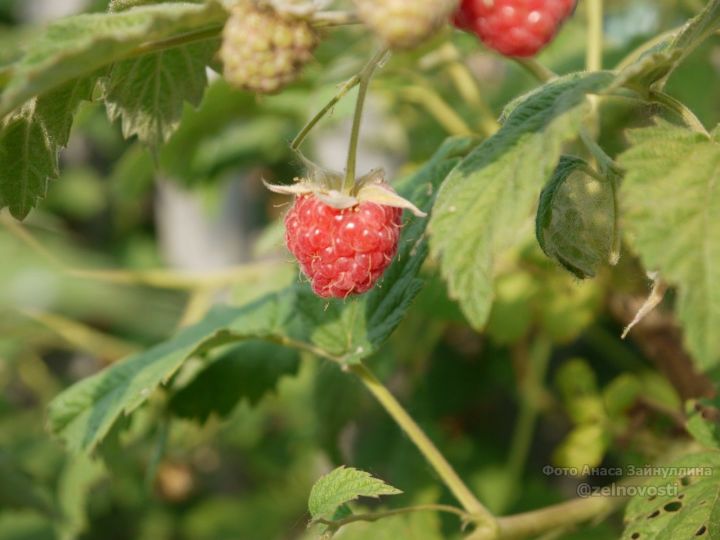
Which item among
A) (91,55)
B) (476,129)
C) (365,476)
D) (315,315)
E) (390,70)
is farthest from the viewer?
(476,129)

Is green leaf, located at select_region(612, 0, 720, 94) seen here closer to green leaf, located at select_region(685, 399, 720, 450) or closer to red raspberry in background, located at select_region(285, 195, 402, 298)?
red raspberry in background, located at select_region(285, 195, 402, 298)

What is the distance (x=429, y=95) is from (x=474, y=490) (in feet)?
2.44

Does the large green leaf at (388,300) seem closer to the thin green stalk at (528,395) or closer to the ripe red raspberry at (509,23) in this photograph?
the ripe red raspberry at (509,23)

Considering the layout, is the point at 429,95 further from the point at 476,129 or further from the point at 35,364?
the point at 35,364

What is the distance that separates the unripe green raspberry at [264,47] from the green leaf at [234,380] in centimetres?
75

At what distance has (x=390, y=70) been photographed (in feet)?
5.36

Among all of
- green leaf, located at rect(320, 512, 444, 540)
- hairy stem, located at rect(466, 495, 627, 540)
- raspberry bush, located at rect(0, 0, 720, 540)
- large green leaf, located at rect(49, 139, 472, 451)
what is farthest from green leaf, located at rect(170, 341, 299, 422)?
hairy stem, located at rect(466, 495, 627, 540)

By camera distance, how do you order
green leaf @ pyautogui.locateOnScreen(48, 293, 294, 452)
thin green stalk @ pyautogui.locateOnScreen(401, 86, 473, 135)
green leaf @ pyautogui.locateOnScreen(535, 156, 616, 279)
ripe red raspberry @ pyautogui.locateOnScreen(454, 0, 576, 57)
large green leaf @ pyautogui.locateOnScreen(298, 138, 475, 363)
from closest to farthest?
1. ripe red raspberry @ pyautogui.locateOnScreen(454, 0, 576, 57)
2. green leaf @ pyautogui.locateOnScreen(535, 156, 616, 279)
3. large green leaf @ pyautogui.locateOnScreen(298, 138, 475, 363)
4. green leaf @ pyautogui.locateOnScreen(48, 293, 294, 452)
5. thin green stalk @ pyautogui.locateOnScreen(401, 86, 473, 135)

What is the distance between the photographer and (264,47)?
2.23 feet

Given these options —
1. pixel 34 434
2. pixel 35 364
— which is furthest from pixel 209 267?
pixel 34 434

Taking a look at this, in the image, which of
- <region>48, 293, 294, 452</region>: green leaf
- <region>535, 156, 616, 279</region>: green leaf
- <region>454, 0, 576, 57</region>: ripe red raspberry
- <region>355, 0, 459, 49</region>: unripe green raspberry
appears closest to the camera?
<region>355, 0, 459, 49</region>: unripe green raspberry

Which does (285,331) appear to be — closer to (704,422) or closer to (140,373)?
(140,373)

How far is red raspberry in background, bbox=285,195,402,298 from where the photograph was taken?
86cm

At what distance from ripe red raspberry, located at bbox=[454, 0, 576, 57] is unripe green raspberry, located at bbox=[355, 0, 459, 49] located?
10cm
